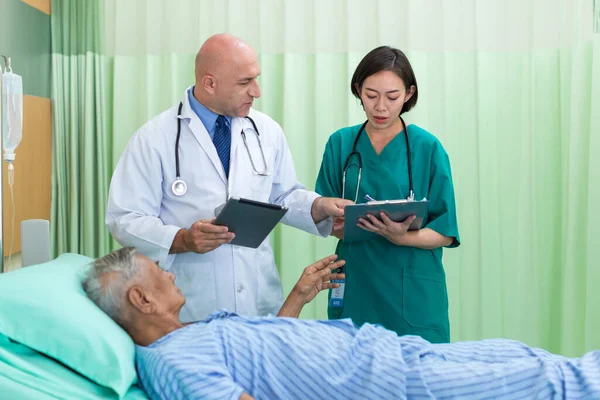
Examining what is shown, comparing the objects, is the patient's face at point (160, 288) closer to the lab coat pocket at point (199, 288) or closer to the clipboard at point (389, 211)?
the lab coat pocket at point (199, 288)

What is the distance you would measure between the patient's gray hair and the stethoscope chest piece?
0.44m

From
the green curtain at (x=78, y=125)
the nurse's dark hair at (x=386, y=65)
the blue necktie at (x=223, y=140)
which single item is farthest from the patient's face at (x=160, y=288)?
the green curtain at (x=78, y=125)

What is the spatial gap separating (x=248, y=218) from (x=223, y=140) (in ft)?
1.40

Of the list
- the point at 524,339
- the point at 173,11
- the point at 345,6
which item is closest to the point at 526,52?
the point at 345,6

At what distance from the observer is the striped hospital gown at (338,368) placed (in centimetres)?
159

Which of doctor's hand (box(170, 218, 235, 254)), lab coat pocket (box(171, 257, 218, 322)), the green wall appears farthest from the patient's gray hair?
the green wall

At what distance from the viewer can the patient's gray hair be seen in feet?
5.73

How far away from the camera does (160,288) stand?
180 cm

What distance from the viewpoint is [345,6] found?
3.23 meters

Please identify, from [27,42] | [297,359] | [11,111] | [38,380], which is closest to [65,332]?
[38,380]

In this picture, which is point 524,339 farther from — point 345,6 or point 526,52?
point 345,6

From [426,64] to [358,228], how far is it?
126 cm

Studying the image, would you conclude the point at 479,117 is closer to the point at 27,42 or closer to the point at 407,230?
the point at 407,230

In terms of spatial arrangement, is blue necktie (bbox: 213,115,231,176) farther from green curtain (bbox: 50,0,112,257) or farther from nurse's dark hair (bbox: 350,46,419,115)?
green curtain (bbox: 50,0,112,257)
